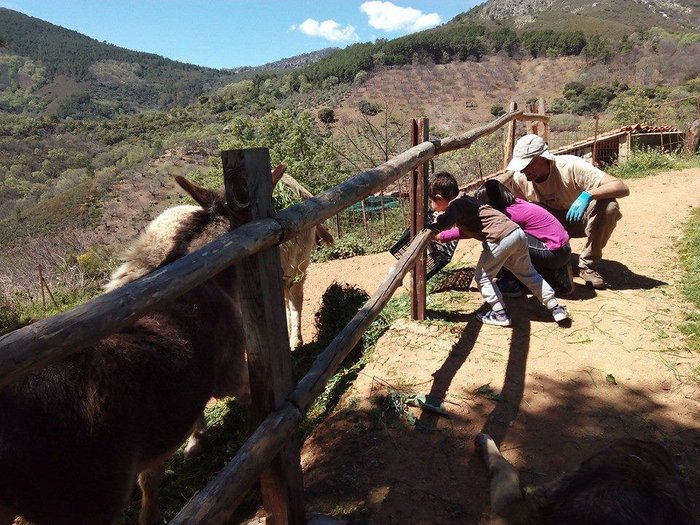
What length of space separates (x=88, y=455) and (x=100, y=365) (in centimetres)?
35

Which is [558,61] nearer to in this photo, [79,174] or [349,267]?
[79,174]

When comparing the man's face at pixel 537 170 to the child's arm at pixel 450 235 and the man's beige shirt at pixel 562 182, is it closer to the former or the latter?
the man's beige shirt at pixel 562 182

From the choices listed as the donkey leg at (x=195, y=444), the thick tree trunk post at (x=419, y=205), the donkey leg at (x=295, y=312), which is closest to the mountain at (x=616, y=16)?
the donkey leg at (x=295, y=312)

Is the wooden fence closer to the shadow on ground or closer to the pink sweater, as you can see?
the shadow on ground

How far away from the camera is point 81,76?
120m

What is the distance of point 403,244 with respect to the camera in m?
4.33

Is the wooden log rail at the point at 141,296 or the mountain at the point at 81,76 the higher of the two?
the mountain at the point at 81,76

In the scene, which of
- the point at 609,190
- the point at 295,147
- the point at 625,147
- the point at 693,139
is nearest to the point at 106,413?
the point at 609,190

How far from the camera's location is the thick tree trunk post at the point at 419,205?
154 inches

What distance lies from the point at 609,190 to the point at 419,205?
1.90 m

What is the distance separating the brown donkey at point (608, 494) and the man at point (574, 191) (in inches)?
112

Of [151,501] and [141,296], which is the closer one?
[141,296]

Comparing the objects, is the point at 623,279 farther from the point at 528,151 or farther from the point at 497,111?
the point at 497,111

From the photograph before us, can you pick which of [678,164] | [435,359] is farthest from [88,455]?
[678,164]
